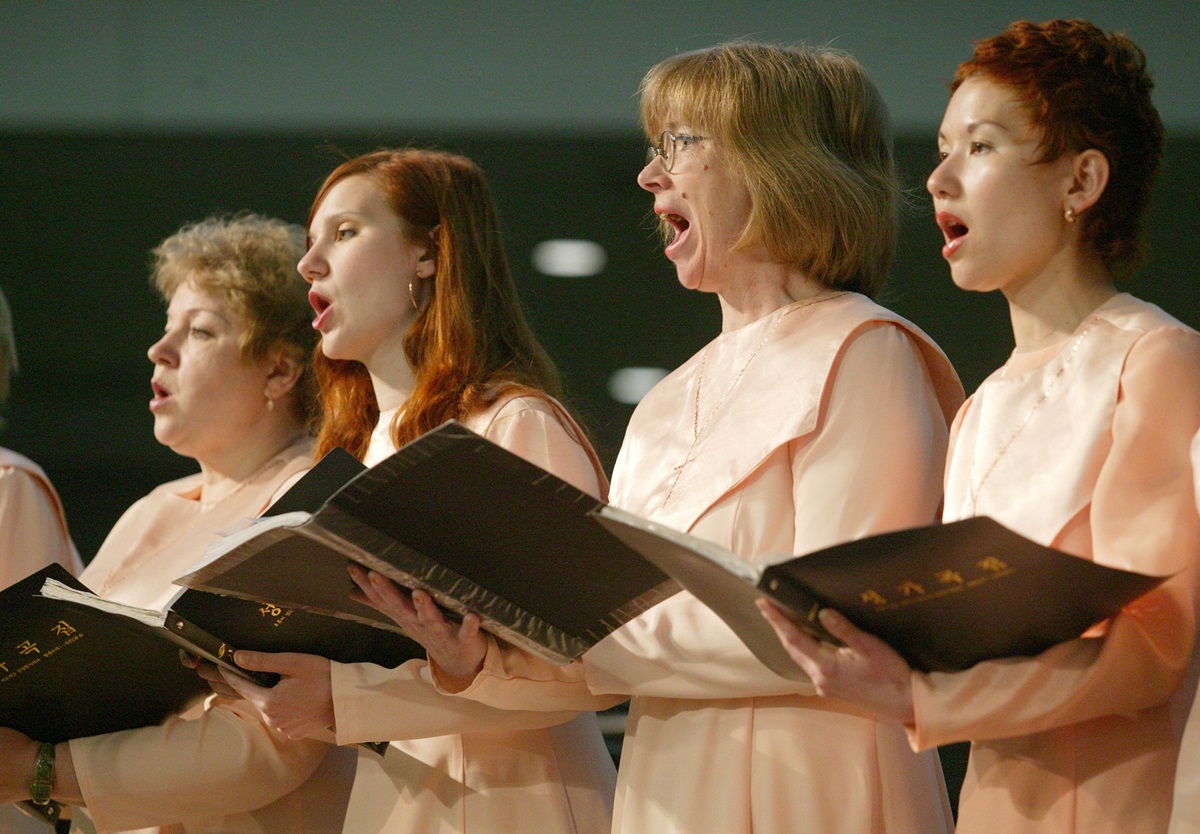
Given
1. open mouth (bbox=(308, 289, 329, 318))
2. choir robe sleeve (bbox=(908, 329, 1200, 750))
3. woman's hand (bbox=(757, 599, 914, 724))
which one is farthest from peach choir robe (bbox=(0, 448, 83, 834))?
choir robe sleeve (bbox=(908, 329, 1200, 750))

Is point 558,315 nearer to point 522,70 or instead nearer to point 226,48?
point 522,70

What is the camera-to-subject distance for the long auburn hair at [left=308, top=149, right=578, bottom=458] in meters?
2.75

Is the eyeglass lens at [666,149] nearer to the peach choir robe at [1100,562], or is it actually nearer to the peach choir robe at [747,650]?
the peach choir robe at [747,650]

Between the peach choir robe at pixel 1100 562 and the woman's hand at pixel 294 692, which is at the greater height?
the peach choir robe at pixel 1100 562

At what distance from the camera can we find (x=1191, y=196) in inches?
171

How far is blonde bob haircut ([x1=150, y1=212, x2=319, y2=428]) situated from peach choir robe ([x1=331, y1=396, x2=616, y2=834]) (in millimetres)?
928

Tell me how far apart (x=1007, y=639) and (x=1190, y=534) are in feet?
0.80

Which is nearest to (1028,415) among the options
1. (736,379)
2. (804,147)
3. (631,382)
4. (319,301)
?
(736,379)

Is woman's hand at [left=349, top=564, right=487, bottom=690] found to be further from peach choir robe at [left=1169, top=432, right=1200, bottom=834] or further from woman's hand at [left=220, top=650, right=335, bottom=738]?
peach choir robe at [left=1169, top=432, right=1200, bottom=834]

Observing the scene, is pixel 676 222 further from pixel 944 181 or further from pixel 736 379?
pixel 944 181

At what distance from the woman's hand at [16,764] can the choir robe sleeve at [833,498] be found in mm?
937

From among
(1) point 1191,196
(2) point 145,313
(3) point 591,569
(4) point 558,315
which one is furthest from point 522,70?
(3) point 591,569

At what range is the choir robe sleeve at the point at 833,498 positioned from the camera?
208 cm

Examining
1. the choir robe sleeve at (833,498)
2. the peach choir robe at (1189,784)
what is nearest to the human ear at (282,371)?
Answer: the choir robe sleeve at (833,498)
